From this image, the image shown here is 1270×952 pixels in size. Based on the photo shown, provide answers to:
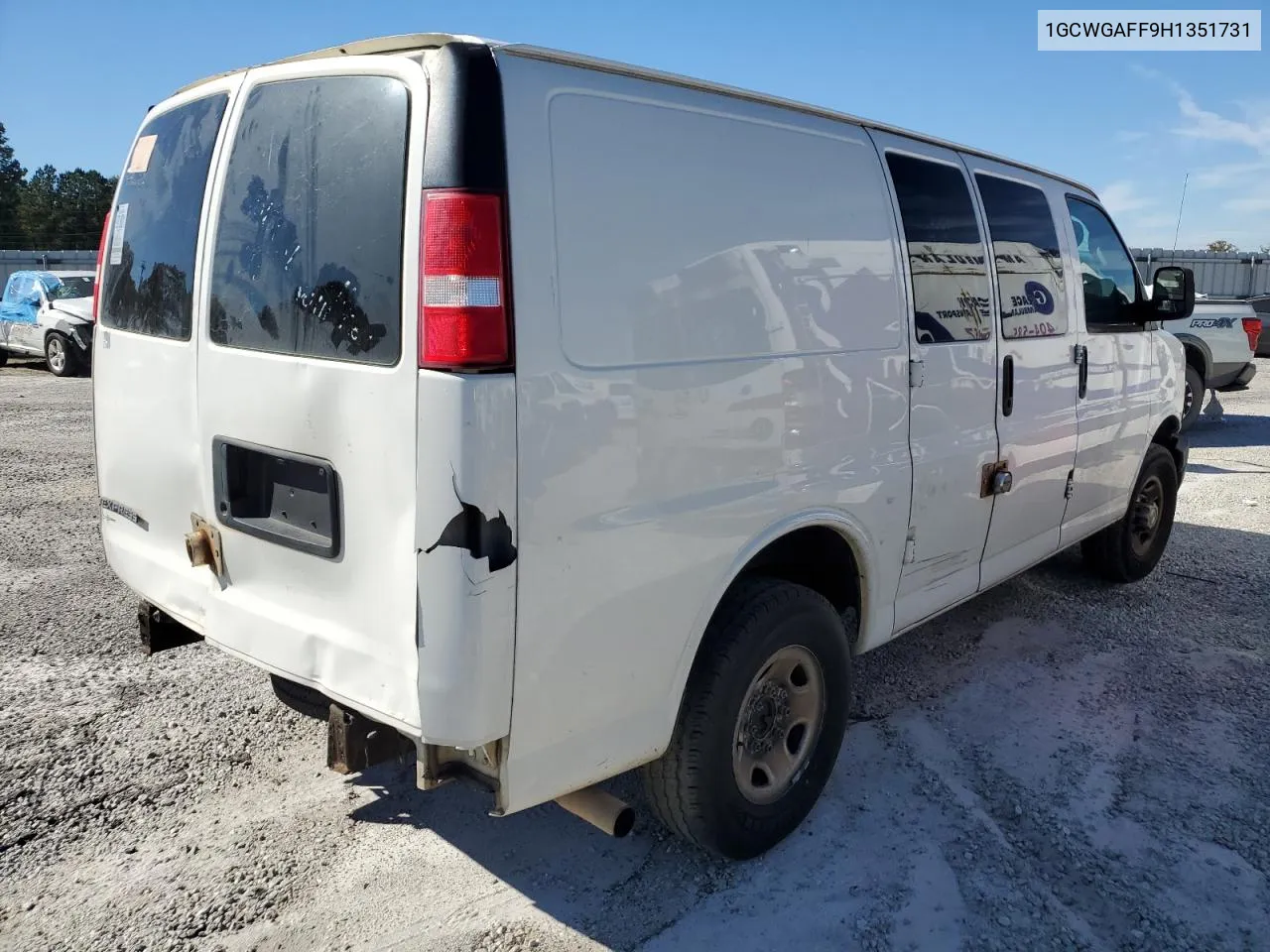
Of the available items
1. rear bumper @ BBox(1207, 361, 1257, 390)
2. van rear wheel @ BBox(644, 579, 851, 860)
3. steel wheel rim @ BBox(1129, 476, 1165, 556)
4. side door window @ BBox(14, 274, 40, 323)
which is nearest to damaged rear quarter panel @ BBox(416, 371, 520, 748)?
van rear wheel @ BBox(644, 579, 851, 860)

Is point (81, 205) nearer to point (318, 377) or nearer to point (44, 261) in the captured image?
point (44, 261)

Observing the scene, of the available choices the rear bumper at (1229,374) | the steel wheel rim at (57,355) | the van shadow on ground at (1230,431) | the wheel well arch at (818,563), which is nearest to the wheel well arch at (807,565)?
the wheel well arch at (818,563)

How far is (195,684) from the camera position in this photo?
4125mm

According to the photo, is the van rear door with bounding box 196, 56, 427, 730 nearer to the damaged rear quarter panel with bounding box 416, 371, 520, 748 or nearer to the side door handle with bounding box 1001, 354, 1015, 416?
the damaged rear quarter panel with bounding box 416, 371, 520, 748

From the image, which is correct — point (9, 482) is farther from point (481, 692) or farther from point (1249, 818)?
point (1249, 818)

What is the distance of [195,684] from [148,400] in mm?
1687

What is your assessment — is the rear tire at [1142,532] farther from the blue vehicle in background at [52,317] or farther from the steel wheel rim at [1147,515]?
the blue vehicle in background at [52,317]

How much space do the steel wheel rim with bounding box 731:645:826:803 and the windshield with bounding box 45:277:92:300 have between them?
56.0ft

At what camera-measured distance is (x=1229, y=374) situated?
40.0 ft

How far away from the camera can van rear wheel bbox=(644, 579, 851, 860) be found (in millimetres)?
2764

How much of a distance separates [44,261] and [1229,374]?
27121mm

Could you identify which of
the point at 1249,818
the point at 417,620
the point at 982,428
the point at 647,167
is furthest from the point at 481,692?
the point at 1249,818

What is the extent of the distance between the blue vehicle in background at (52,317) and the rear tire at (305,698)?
15.2 meters

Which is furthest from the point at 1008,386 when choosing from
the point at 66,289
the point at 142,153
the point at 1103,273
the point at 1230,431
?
the point at 66,289
